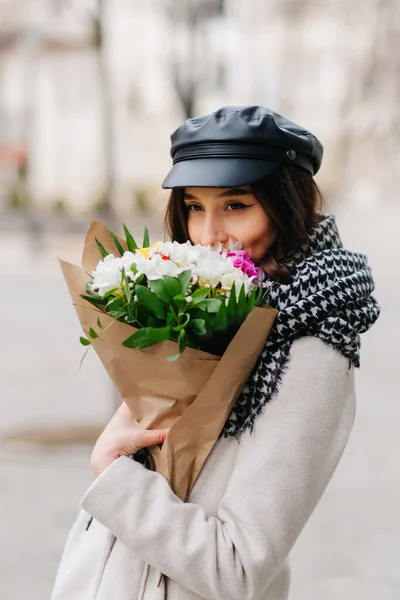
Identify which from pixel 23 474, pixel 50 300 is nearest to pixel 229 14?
pixel 50 300

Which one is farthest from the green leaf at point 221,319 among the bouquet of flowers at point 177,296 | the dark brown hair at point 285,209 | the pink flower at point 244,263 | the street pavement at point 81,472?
the street pavement at point 81,472

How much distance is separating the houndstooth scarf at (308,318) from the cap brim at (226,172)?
203 millimetres

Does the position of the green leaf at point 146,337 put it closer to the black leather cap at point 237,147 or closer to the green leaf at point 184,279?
the green leaf at point 184,279

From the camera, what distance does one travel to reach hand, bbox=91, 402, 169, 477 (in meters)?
1.71

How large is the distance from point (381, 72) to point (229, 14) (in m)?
7.56

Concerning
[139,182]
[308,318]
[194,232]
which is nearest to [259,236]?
[194,232]

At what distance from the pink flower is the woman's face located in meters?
0.12

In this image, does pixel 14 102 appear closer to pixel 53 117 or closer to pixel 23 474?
pixel 53 117

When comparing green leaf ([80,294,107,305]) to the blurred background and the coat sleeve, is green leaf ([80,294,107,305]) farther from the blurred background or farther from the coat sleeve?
the blurred background

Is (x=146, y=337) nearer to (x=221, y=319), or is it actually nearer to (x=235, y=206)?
(x=221, y=319)

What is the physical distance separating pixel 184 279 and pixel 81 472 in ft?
13.0

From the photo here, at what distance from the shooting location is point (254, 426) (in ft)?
5.51

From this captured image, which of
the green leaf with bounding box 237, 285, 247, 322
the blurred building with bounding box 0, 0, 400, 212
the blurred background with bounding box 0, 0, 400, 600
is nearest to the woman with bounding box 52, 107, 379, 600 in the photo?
the green leaf with bounding box 237, 285, 247, 322

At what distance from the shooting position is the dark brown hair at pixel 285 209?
1.83 metres
